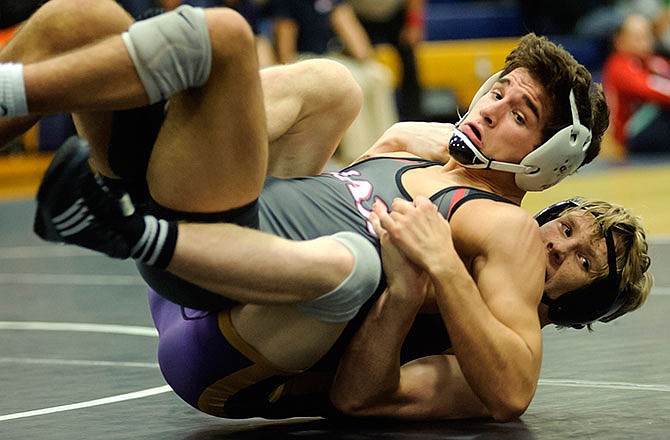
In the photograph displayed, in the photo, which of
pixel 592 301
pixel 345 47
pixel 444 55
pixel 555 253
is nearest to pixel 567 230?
pixel 555 253

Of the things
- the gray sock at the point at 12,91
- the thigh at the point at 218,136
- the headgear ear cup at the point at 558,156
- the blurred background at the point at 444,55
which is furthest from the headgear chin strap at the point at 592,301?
the blurred background at the point at 444,55

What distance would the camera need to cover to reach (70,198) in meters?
2.41

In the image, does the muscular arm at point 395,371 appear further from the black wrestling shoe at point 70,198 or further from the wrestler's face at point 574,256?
the black wrestling shoe at point 70,198

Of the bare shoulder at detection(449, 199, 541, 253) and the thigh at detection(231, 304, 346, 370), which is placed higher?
the bare shoulder at detection(449, 199, 541, 253)

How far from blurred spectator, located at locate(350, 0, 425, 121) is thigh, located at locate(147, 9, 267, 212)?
26.6 ft

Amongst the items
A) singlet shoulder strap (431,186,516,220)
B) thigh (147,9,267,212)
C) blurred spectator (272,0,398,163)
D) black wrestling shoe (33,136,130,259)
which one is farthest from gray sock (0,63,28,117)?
blurred spectator (272,0,398,163)

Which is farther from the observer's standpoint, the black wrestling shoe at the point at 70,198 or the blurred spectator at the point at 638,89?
the blurred spectator at the point at 638,89

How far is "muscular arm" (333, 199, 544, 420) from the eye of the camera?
2.75 meters

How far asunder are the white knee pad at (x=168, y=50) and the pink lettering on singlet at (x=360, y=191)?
61 cm

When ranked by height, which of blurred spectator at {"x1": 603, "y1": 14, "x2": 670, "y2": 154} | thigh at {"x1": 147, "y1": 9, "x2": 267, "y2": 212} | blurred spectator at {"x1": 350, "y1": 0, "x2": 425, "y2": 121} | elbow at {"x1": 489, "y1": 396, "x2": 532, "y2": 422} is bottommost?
blurred spectator at {"x1": 603, "y1": 14, "x2": 670, "y2": 154}

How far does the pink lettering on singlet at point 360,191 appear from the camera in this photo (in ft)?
9.71

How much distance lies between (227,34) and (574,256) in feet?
3.48

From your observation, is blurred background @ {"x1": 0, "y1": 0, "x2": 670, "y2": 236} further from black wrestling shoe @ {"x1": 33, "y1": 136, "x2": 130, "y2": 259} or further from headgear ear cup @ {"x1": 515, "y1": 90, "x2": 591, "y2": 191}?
black wrestling shoe @ {"x1": 33, "y1": 136, "x2": 130, "y2": 259}

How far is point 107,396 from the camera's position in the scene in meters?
3.37
